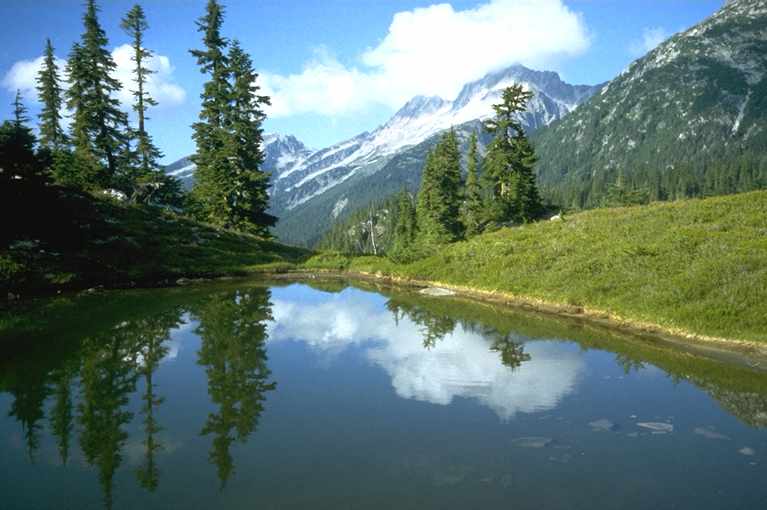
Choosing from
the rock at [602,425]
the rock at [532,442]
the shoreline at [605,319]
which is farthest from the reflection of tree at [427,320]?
the rock at [532,442]

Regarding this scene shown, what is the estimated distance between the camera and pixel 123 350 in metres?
16.2

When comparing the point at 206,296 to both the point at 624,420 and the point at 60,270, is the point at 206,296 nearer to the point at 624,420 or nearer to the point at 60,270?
the point at 60,270

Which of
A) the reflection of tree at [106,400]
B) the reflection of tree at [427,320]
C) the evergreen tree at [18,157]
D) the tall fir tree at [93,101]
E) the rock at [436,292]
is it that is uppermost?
the tall fir tree at [93,101]

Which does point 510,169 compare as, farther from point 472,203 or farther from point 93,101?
point 93,101

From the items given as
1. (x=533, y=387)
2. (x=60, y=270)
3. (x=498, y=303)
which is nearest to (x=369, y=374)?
(x=533, y=387)

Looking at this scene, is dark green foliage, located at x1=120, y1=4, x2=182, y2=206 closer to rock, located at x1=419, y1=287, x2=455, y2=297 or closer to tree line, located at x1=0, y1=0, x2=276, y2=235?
tree line, located at x1=0, y1=0, x2=276, y2=235

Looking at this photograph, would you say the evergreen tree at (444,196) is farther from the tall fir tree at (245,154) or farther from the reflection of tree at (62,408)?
the reflection of tree at (62,408)

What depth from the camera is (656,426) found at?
10.9 meters

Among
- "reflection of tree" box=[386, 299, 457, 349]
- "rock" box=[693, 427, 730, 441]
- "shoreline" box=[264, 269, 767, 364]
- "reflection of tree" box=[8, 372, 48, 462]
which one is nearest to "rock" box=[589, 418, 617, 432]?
"rock" box=[693, 427, 730, 441]

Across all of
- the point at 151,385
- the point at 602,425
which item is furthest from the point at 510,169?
the point at 151,385

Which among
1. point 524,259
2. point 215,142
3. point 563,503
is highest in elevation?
point 215,142

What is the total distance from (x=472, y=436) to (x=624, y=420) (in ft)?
12.3

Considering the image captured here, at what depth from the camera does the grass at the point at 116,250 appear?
27281mm

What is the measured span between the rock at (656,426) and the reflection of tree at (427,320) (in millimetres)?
8127
